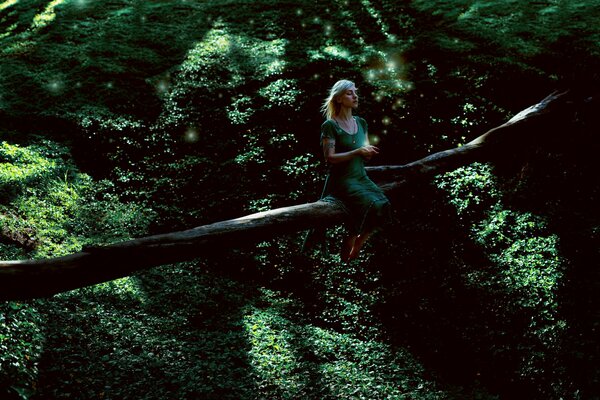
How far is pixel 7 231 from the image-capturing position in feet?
25.3

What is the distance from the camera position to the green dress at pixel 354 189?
5.50 m

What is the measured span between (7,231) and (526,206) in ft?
27.1

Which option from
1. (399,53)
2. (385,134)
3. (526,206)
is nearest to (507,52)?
(399,53)

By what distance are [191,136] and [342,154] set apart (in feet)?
20.4

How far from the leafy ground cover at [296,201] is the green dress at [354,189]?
33.9 inches

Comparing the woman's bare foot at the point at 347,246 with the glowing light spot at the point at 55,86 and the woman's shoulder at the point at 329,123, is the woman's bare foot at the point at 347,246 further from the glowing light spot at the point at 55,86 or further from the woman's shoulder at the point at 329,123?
the glowing light spot at the point at 55,86

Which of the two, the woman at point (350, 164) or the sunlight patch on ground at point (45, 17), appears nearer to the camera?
the woman at point (350, 164)

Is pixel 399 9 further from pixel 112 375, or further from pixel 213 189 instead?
pixel 112 375

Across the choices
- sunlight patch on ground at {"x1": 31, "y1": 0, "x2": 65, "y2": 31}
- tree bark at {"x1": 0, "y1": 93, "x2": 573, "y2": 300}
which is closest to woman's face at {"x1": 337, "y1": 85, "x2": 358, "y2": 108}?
tree bark at {"x1": 0, "y1": 93, "x2": 573, "y2": 300}

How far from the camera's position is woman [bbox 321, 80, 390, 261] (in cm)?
551

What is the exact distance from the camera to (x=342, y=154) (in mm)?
5535

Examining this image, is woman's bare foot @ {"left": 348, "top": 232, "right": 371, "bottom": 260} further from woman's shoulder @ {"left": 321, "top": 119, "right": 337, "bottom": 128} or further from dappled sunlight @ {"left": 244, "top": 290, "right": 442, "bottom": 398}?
dappled sunlight @ {"left": 244, "top": 290, "right": 442, "bottom": 398}

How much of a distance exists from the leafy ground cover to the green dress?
0.86 m

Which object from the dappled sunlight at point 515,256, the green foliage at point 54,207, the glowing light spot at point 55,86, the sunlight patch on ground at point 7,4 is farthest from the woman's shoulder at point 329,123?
the sunlight patch on ground at point 7,4
